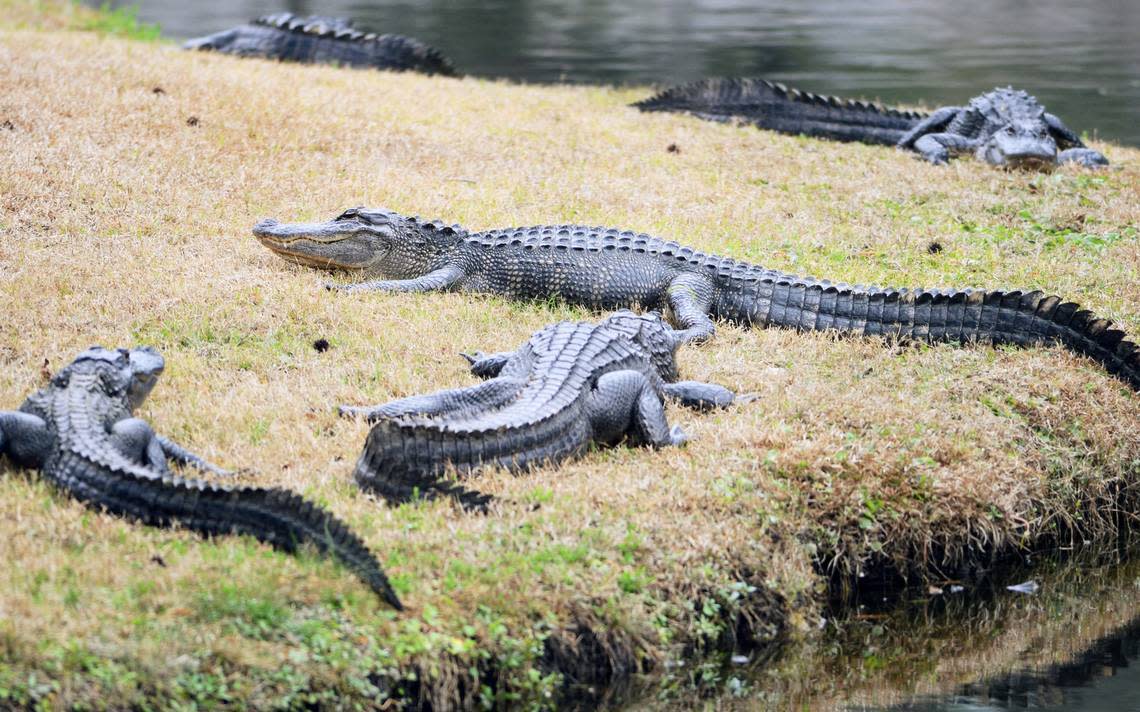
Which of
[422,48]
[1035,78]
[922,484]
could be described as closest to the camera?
[922,484]

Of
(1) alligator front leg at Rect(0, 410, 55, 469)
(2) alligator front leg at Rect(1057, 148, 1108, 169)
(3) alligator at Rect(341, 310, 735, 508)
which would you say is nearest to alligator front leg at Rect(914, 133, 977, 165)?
(2) alligator front leg at Rect(1057, 148, 1108, 169)

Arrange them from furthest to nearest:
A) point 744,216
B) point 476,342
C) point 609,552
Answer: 1. point 744,216
2. point 476,342
3. point 609,552

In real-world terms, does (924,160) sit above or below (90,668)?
above

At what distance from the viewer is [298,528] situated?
14.8 feet

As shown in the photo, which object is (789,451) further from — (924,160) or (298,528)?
(924,160)

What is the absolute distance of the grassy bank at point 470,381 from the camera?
167 inches

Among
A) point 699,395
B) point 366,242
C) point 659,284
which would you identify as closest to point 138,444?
point 699,395

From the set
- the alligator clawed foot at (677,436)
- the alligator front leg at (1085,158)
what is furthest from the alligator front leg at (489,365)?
the alligator front leg at (1085,158)

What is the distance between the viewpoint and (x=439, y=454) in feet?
16.9

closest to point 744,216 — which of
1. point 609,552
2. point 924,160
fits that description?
point 924,160

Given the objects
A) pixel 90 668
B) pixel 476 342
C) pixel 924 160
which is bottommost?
pixel 90 668

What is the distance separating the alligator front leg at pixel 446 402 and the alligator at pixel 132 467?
81 centimetres

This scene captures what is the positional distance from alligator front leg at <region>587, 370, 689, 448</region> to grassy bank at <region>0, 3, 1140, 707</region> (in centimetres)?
12

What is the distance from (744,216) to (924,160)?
114 inches
